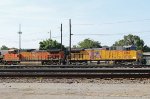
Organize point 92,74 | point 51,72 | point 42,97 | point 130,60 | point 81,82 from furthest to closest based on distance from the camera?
1. point 130,60
2. point 51,72
3. point 92,74
4. point 81,82
5. point 42,97

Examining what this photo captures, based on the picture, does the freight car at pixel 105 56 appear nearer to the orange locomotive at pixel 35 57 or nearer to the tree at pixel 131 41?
the orange locomotive at pixel 35 57

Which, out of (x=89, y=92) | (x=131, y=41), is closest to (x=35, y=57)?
(x=89, y=92)

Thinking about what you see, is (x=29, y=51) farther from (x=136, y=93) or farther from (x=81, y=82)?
(x=136, y=93)

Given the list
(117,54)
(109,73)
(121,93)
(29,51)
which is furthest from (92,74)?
(29,51)

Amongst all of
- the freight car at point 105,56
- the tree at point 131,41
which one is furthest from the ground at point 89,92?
the tree at point 131,41

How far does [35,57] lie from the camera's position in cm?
5969

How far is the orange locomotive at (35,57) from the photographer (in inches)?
2263

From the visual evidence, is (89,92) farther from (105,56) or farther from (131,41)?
(131,41)

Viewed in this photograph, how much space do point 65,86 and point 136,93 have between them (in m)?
4.03

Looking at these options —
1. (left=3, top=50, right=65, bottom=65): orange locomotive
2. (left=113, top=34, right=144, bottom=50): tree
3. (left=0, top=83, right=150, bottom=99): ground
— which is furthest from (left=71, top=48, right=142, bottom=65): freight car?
(left=113, top=34, right=144, bottom=50): tree

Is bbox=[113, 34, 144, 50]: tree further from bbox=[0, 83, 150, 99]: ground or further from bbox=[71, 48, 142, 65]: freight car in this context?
bbox=[0, 83, 150, 99]: ground

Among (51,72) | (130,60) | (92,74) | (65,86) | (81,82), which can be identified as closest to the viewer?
(65,86)

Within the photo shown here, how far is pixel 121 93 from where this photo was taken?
13680 mm

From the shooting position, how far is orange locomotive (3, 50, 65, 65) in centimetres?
5747
